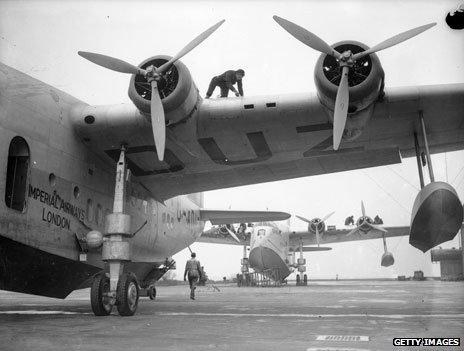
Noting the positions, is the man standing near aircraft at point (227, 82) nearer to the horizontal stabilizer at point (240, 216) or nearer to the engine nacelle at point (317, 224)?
the horizontal stabilizer at point (240, 216)

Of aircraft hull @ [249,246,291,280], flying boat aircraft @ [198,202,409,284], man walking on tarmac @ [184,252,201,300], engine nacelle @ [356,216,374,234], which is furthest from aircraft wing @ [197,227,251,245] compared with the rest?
man walking on tarmac @ [184,252,201,300]

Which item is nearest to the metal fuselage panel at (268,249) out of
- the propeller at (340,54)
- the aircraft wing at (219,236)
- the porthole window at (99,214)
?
the aircraft wing at (219,236)

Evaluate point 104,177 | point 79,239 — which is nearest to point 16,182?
point 79,239

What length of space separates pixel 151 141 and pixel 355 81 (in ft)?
15.6

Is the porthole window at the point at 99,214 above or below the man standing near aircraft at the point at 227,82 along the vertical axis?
below

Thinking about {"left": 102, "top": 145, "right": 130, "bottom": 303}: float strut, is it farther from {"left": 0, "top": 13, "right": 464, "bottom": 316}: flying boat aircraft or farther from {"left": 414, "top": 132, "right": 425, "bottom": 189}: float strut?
{"left": 414, "top": 132, "right": 425, "bottom": 189}: float strut

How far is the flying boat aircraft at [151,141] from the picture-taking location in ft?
28.9

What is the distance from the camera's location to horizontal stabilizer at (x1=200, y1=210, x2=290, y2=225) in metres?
16.3

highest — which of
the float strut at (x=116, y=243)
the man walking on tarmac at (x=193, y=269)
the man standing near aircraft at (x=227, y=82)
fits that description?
the man standing near aircraft at (x=227, y=82)

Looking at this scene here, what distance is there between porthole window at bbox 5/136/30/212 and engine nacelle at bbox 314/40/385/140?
19.7 feet

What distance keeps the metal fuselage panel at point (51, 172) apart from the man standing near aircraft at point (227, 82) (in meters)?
3.14

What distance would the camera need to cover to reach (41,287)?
10000 millimetres

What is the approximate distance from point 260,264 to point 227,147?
24.6 metres

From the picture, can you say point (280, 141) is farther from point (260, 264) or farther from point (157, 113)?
point (260, 264)
